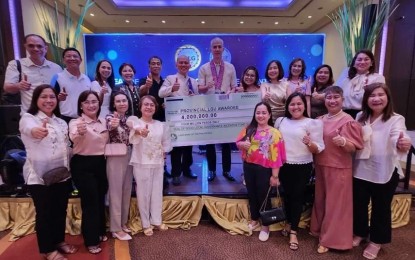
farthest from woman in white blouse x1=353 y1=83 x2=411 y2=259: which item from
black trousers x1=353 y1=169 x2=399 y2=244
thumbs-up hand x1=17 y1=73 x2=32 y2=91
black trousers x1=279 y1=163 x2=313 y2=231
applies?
thumbs-up hand x1=17 y1=73 x2=32 y2=91

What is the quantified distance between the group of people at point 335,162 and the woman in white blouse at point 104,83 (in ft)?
4.60

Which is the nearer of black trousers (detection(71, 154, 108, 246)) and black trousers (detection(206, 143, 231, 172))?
black trousers (detection(71, 154, 108, 246))

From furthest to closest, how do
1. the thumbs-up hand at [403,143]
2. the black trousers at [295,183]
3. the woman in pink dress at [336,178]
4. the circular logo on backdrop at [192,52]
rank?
the circular logo on backdrop at [192,52] < the black trousers at [295,183] < the woman in pink dress at [336,178] < the thumbs-up hand at [403,143]

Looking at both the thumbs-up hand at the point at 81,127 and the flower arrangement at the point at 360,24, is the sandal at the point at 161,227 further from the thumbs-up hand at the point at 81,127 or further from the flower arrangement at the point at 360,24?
the flower arrangement at the point at 360,24

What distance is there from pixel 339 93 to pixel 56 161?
232 centimetres

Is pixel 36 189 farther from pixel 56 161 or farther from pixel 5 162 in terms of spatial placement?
pixel 5 162

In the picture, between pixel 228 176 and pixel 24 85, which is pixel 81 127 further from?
pixel 228 176

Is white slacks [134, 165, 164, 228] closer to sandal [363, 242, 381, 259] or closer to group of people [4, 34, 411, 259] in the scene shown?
group of people [4, 34, 411, 259]

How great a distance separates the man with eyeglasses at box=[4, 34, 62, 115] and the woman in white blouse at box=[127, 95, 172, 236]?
41.7 inches

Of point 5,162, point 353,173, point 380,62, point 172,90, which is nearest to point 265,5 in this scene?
point 380,62

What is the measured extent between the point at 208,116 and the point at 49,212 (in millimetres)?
1762

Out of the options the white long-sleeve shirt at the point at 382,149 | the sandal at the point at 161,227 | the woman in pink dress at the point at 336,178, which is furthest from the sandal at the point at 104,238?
the white long-sleeve shirt at the point at 382,149

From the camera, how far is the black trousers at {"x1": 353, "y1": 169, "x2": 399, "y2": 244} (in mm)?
2066

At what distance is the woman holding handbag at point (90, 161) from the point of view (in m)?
2.06
